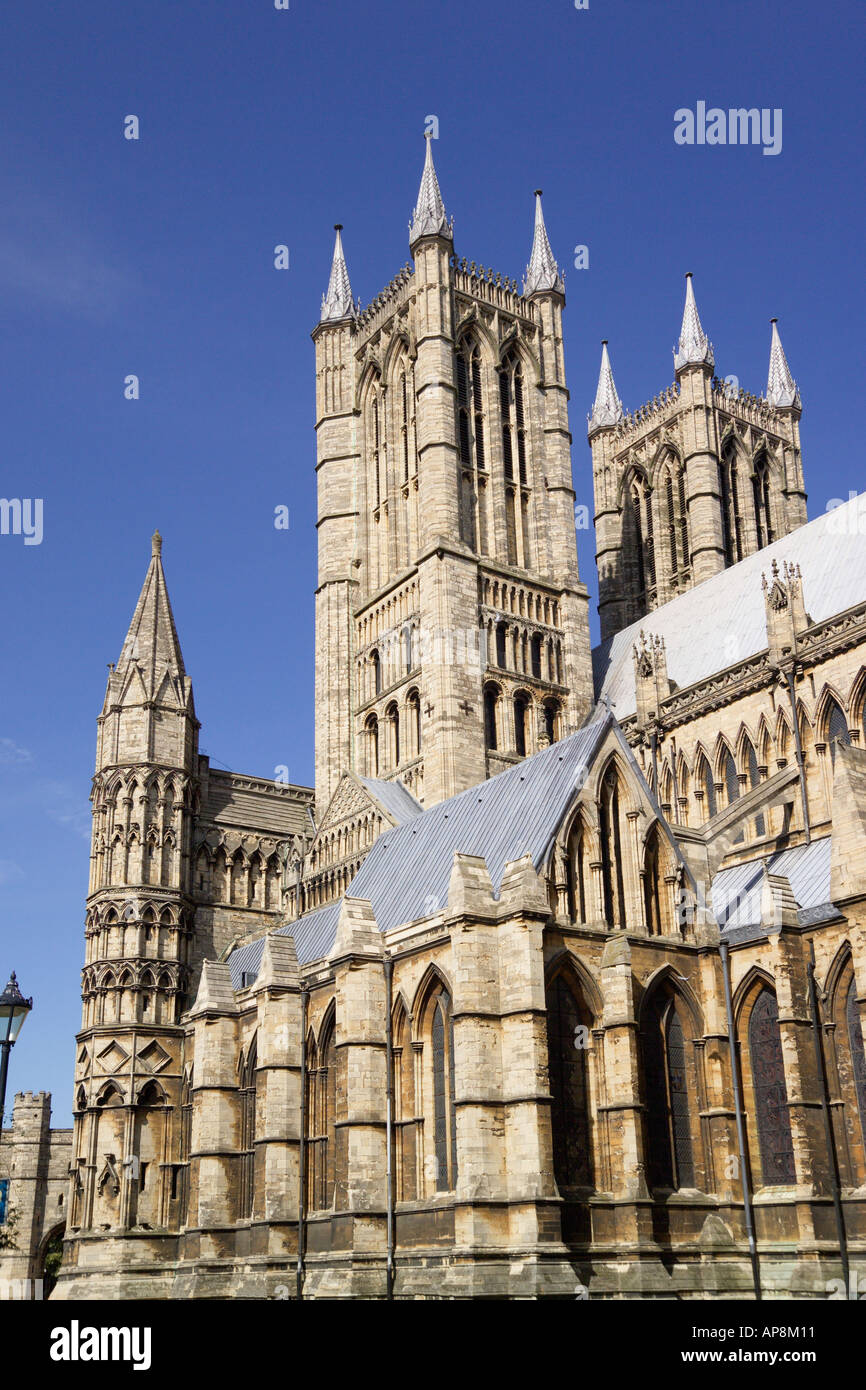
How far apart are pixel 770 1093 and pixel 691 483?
43.6 metres

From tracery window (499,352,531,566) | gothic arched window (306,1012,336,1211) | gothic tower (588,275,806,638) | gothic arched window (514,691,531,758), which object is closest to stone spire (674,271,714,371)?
gothic tower (588,275,806,638)

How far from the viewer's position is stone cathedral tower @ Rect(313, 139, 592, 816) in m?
55.2

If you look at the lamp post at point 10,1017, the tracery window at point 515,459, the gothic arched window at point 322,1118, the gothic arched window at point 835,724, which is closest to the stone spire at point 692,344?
the tracery window at point 515,459

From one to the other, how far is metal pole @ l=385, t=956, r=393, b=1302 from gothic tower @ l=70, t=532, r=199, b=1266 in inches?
651

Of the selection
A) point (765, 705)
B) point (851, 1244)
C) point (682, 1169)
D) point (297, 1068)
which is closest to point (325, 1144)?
point (297, 1068)

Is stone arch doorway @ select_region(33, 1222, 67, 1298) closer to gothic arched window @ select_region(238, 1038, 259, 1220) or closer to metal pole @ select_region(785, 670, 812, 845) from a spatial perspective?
gothic arched window @ select_region(238, 1038, 259, 1220)

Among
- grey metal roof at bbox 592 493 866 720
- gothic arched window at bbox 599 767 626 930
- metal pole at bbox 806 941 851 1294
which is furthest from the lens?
grey metal roof at bbox 592 493 866 720

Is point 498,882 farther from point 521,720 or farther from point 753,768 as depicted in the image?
point 521,720

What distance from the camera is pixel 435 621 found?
54.9 meters

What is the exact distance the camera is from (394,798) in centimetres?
5309

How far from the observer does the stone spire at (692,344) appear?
234 feet

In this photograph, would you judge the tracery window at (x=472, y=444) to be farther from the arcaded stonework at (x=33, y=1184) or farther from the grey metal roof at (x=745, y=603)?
the arcaded stonework at (x=33, y=1184)
